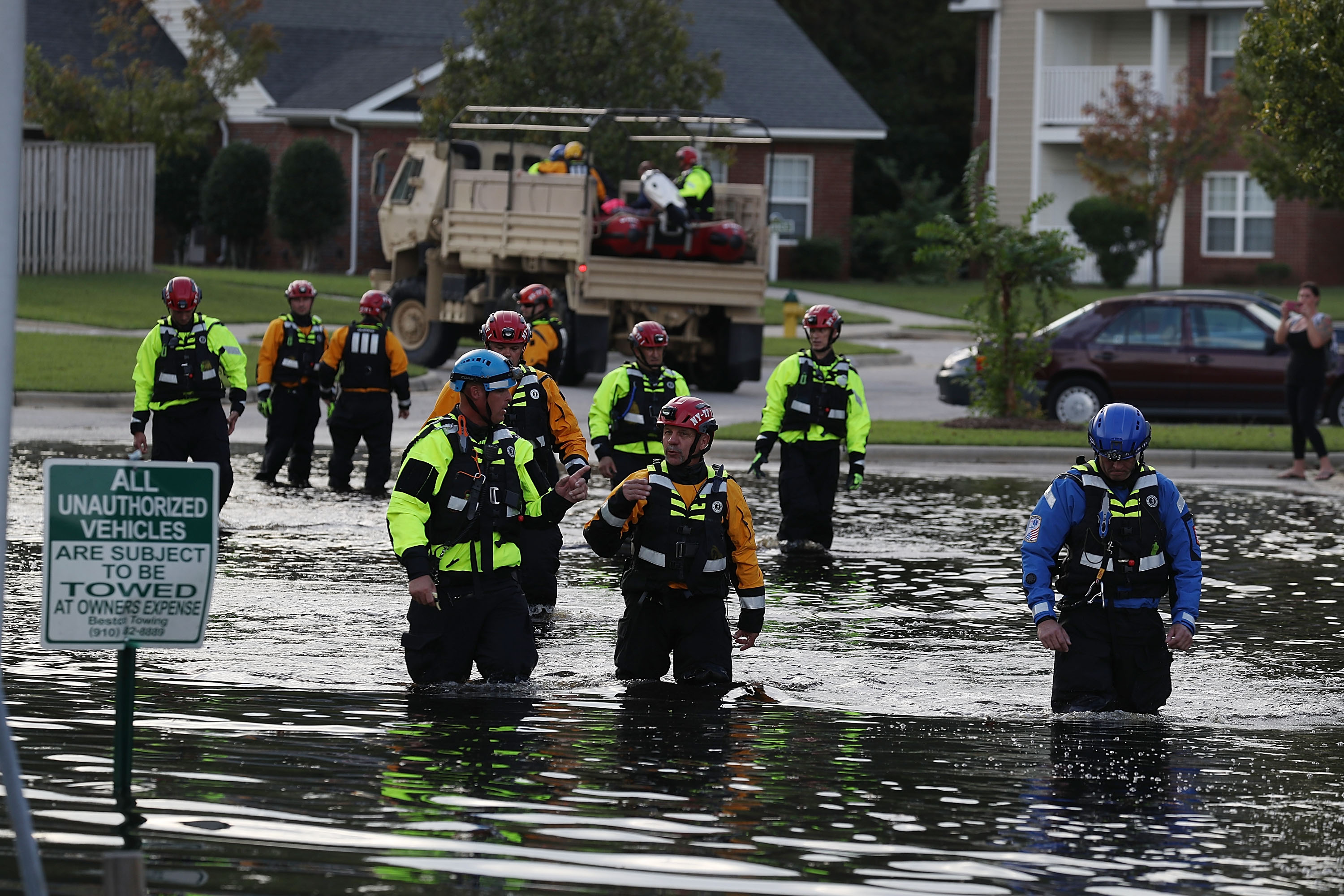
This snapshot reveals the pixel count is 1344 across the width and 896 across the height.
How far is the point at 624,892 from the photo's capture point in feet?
19.4

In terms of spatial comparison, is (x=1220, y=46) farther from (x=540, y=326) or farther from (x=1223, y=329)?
(x=540, y=326)

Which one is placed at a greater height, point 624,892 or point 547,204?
point 547,204

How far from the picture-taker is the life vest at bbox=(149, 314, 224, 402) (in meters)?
13.9

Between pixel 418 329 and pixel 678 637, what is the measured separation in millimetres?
19706

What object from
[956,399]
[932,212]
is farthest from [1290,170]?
[932,212]

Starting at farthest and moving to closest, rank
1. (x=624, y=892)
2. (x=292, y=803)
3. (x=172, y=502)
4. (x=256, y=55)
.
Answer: (x=256, y=55) → (x=292, y=803) → (x=172, y=502) → (x=624, y=892)

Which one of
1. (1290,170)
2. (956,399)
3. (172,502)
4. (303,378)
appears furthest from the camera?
(1290,170)

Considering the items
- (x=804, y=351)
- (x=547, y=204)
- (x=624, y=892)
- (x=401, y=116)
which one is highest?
(x=401, y=116)

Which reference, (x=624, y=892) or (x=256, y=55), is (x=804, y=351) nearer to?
(x=624, y=892)

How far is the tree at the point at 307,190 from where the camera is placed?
44969 millimetres

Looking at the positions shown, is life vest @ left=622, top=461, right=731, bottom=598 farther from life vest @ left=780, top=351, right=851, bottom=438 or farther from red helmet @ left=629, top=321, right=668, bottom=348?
life vest @ left=780, top=351, right=851, bottom=438

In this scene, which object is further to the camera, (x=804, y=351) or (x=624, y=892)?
(x=804, y=351)

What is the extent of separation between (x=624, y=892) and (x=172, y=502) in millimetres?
1828

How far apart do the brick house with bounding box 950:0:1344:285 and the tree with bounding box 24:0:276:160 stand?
16242 millimetres
